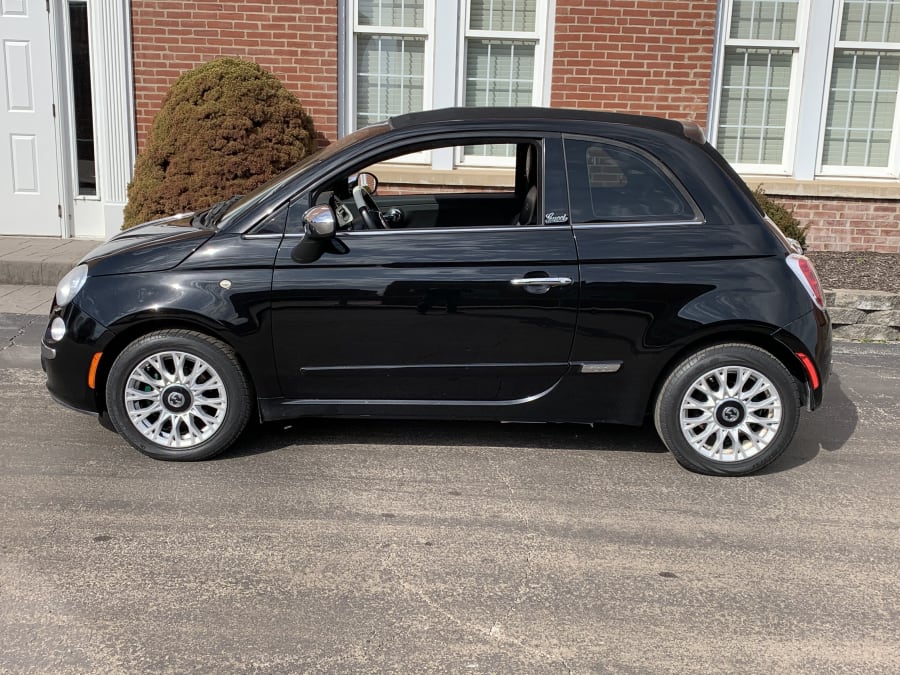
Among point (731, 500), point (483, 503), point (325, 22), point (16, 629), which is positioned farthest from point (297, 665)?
point (325, 22)

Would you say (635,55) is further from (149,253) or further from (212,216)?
(149,253)

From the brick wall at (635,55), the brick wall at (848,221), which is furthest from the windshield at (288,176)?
the brick wall at (848,221)

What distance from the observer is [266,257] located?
14.6 ft

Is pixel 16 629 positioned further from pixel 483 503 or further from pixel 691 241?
pixel 691 241

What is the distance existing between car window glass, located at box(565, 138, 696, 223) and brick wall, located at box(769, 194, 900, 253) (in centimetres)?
578

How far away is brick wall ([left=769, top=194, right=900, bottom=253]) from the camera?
9.69m

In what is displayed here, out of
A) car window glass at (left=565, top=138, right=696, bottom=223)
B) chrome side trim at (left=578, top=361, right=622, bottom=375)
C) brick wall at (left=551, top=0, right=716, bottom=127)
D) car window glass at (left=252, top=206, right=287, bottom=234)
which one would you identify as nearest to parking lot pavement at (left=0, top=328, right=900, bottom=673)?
chrome side trim at (left=578, top=361, right=622, bottom=375)

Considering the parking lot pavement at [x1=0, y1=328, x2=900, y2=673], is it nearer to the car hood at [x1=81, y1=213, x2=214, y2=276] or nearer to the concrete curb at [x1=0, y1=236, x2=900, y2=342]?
the car hood at [x1=81, y1=213, x2=214, y2=276]

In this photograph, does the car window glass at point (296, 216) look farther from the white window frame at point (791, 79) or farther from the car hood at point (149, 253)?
the white window frame at point (791, 79)

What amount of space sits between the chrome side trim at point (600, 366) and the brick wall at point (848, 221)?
6066 millimetres

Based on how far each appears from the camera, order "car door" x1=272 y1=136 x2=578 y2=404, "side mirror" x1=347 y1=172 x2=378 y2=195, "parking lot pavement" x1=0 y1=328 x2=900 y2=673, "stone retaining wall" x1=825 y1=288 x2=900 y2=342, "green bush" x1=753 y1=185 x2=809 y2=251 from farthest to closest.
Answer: "green bush" x1=753 y1=185 x2=809 y2=251 → "stone retaining wall" x1=825 y1=288 x2=900 y2=342 → "side mirror" x1=347 y1=172 x2=378 y2=195 → "car door" x1=272 y1=136 x2=578 y2=404 → "parking lot pavement" x1=0 y1=328 x2=900 y2=673

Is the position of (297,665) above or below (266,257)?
below

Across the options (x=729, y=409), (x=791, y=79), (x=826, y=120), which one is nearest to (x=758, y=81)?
(x=791, y=79)

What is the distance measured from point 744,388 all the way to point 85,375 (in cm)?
332
